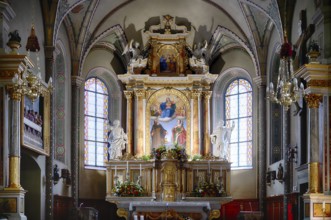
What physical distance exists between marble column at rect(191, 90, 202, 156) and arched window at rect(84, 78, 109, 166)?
3.40 meters

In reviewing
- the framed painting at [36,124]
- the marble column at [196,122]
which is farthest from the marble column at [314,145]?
the marble column at [196,122]

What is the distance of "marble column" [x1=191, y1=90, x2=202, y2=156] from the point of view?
83.3 ft

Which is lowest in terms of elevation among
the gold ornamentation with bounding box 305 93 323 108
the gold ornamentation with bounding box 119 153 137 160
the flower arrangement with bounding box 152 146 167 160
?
the gold ornamentation with bounding box 119 153 137 160

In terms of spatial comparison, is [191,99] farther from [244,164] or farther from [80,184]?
[80,184]

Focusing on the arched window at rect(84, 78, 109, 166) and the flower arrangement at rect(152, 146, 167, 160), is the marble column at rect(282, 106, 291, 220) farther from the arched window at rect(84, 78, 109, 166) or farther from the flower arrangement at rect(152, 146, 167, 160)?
the arched window at rect(84, 78, 109, 166)

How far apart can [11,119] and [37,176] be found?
3.69 m

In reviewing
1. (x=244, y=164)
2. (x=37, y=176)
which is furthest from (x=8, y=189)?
(x=244, y=164)

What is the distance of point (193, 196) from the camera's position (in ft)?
78.1

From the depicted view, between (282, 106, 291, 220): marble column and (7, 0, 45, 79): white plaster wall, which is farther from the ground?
(7, 0, 45, 79): white plaster wall

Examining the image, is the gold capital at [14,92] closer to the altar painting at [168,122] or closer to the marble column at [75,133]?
the marble column at [75,133]

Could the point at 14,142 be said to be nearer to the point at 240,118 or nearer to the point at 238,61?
the point at 240,118

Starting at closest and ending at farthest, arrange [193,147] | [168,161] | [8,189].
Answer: [8,189] < [168,161] < [193,147]

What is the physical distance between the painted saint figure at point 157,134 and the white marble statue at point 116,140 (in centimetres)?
113

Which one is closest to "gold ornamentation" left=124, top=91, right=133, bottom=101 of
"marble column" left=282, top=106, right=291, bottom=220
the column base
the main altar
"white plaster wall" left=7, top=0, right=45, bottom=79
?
the main altar
